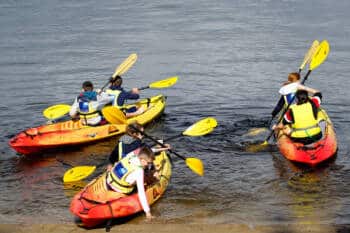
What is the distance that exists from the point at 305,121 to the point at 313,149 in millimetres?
534

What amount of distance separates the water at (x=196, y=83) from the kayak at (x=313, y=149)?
0.23 meters

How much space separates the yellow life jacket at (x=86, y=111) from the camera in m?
12.8

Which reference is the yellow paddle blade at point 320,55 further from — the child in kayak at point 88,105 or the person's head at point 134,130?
the person's head at point 134,130

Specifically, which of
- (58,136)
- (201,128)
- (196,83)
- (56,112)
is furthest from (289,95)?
(196,83)

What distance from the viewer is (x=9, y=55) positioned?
23.8m

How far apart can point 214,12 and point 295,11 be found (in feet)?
13.6

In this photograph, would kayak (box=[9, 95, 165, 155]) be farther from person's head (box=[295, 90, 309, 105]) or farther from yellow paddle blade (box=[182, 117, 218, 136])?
person's head (box=[295, 90, 309, 105])

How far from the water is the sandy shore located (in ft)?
1.03

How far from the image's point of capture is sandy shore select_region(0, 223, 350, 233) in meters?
8.62

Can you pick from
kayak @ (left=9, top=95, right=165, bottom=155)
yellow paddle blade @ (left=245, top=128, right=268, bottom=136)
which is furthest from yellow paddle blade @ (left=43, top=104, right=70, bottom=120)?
yellow paddle blade @ (left=245, top=128, right=268, bottom=136)

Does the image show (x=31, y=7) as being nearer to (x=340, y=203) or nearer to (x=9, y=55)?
(x=9, y=55)

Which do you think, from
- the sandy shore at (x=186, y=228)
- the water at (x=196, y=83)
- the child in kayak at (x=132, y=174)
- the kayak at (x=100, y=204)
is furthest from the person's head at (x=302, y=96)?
the child in kayak at (x=132, y=174)

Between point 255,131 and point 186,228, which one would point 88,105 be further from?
point 186,228

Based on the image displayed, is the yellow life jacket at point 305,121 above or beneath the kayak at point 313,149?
above
